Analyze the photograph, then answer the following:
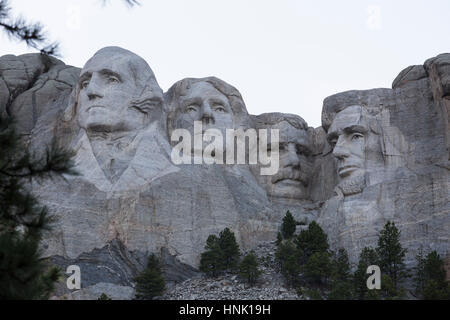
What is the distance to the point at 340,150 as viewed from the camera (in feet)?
83.1

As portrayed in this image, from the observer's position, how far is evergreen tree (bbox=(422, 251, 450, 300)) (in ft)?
69.4

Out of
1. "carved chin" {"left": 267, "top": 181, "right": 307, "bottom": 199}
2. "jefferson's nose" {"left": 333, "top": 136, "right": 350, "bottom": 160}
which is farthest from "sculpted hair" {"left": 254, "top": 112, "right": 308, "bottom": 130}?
"jefferson's nose" {"left": 333, "top": 136, "right": 350, "bottom": 160}

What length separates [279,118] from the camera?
27.3m

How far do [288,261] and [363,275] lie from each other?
1.36m

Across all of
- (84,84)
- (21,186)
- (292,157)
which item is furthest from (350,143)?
(21,186)

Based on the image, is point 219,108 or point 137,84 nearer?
point 137,84

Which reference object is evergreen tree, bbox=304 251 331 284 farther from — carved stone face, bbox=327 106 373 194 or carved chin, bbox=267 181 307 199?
carved chin, bbox=267 181 307 199

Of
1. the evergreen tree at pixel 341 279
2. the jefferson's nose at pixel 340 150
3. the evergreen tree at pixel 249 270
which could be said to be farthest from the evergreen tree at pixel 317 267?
the jefferson's nose at pixel 340 150

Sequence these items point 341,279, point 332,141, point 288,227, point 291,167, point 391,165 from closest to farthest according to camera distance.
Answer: point 341,279 → point 288,227 → point 391,165 → point 332,141 → point 291,167

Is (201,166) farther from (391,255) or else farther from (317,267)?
(391,255)

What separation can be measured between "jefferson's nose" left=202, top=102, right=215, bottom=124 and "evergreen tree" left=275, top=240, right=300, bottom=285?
3986 millimetres

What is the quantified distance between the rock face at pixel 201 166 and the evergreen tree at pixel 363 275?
861 millimetres

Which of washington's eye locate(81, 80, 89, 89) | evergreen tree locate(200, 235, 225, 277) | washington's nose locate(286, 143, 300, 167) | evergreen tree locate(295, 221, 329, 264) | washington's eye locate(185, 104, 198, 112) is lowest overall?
evergreen tree locate(200, 235, 225, 277)
